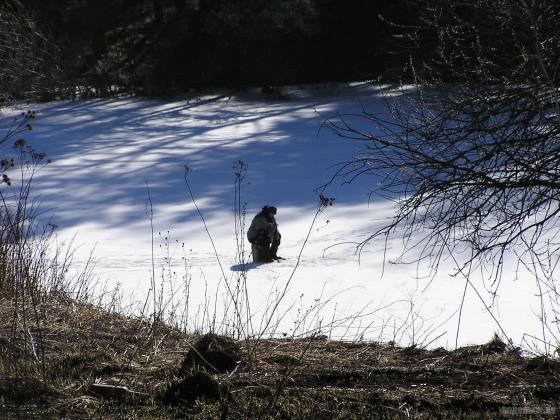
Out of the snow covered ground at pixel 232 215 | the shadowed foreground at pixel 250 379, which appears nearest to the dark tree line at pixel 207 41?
the snow covered ground at pixel 232 215

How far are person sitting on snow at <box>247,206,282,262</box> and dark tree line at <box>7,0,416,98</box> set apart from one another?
12.4 meters

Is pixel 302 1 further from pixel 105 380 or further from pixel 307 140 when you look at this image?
pixel 105 380

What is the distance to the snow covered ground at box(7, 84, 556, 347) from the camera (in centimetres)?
836

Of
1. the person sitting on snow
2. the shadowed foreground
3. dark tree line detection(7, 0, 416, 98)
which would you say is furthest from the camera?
dark tree line detection(7, 0, 416, 98)

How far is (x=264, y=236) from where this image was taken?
1130cm

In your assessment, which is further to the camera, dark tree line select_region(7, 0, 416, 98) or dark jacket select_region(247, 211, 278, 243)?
dark tree line select_region(7, 0, 416, 98)

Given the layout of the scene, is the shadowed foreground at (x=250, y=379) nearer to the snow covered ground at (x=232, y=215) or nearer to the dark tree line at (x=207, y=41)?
the snow covered ground at (x=232, y=215)

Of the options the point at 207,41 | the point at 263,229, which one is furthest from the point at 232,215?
the point at 207,41

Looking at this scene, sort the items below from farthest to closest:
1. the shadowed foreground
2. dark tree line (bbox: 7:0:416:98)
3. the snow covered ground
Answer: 1. dark tree line (bbox: 7:0:416:98)
2. the snow covered ground
3. the shadowed foreground

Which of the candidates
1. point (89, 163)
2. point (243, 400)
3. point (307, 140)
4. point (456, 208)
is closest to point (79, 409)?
point (243, 400)

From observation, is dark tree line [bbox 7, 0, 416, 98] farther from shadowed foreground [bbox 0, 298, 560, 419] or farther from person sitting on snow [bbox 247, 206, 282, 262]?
shadowed foreground [bbox 0, 298, 560, 419]

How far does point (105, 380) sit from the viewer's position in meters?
4.15

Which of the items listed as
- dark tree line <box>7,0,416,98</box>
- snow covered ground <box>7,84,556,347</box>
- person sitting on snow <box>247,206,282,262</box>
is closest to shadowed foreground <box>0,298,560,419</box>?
snow covered ground <box>7,84,556,347</box>

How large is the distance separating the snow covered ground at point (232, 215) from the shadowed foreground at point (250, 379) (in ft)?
2.00
